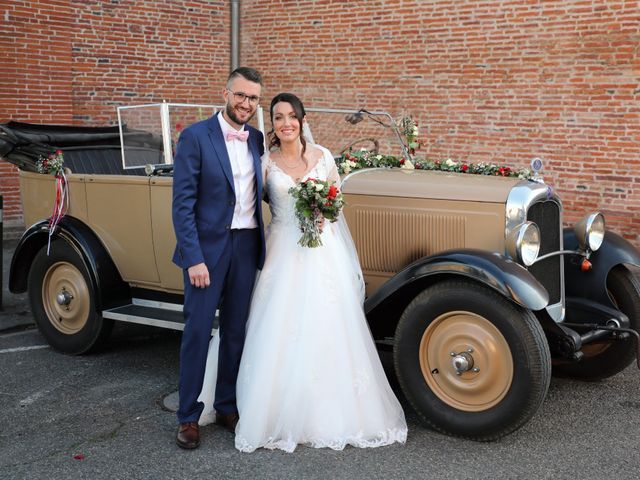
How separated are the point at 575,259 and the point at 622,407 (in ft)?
3.00

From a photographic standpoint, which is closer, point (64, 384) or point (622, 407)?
point (622, 407)

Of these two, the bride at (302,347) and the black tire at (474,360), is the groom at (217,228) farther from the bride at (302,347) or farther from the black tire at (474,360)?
the black tire at (474,360)

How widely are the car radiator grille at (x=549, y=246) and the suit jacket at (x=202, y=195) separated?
69.0 inches

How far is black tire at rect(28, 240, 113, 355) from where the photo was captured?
526cm

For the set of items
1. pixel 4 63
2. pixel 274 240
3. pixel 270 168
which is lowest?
pixel 274 240

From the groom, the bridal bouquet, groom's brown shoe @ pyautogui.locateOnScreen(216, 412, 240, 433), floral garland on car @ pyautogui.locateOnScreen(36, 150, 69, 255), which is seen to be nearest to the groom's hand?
the groom

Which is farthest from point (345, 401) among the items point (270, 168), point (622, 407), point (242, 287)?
point (622, 407)

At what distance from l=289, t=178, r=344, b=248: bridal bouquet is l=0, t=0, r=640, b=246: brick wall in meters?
5.40

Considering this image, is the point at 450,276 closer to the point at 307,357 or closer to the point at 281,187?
the point at 307,357

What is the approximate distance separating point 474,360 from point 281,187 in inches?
51.7

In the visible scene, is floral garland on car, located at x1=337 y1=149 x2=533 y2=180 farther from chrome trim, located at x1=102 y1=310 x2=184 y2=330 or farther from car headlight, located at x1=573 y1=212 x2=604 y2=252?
chrome trim, located at x1=102 y1=310 x2=184 y2=330

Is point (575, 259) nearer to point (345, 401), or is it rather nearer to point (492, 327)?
point (492, 327)

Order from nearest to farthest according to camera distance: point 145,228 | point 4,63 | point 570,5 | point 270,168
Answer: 1. point 270,168
2. point 145,228
3. point 570,5
4. point 4,63

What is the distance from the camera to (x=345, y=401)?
3.84 metres
